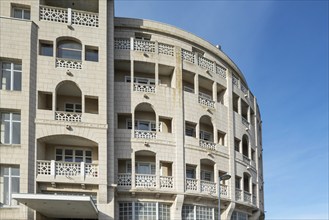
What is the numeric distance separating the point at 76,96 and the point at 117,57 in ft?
14.4

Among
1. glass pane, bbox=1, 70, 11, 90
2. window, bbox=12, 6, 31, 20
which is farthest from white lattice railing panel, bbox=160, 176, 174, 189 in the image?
window, bbox=12, 6, 31, 20

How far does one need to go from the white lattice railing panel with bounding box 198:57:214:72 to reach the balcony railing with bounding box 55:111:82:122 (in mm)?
Answer: 12136

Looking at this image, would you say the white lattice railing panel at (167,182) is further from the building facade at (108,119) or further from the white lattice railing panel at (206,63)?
the white lattice railing panel at (206,63)

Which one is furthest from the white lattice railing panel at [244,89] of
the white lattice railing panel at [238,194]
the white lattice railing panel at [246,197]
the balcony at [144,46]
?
the balcony at [144,46]

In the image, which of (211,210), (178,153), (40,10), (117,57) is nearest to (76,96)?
(117,57)

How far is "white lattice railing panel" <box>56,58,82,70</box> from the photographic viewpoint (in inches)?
1139

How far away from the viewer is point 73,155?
98.1 feet

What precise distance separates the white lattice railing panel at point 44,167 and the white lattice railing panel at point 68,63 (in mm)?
6768

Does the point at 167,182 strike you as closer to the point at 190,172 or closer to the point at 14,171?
the point at 190,172

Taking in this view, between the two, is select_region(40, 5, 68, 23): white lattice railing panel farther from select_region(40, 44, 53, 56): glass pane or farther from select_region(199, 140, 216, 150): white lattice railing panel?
select_region(199, 140, 216, 150): white lattice railing panel

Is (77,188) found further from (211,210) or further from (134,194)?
(211,210)

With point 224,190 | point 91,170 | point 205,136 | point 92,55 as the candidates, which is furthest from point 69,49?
point 224,190

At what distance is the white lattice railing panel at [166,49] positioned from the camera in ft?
111

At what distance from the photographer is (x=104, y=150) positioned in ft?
92.8
